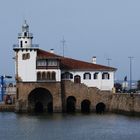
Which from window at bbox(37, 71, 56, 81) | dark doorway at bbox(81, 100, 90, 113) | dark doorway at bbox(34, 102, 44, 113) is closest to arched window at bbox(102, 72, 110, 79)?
dark doorway at bbox(81, 100, 90, 113)

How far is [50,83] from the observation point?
129 meters

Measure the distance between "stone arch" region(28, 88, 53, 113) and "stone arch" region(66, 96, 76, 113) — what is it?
2680 mm

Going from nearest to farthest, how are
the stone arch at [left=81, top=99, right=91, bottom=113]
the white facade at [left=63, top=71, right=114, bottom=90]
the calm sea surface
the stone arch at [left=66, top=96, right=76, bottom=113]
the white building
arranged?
1. the calm sea surface
2. the white building
3. the stone arch at [left=81, top=99, right=91, bottom=113]
4. the stone arch at [left=66, top=96, right=76, bottom=113]
5. the white facade at [left=63, top=71, right=114, bottom=90]

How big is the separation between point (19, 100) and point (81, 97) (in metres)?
9.31

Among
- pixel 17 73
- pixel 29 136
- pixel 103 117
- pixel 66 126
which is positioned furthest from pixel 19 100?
pixel 29 136

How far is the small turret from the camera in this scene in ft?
434

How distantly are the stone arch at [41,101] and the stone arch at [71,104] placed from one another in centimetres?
268

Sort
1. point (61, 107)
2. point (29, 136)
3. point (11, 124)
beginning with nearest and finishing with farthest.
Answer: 1. point (29, 136)
2. point (11, 124)
3. point (61, 107)

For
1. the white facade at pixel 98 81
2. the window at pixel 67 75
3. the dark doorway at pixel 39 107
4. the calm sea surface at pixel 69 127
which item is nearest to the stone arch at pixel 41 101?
the dark doorway at pixel 39 107

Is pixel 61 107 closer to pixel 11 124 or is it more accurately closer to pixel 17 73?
pixel 17 73

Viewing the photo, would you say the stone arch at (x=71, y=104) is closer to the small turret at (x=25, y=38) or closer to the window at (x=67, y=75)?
the window at (x=67, y=75)

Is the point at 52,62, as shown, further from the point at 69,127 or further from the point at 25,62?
the point at 69,127

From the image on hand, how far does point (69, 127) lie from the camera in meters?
104

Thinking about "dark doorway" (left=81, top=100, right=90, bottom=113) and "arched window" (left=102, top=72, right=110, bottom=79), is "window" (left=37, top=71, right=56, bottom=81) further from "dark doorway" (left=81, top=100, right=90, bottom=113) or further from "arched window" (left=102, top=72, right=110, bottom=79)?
"arched window" (left=102, top=72, right=110, bottom=79)
